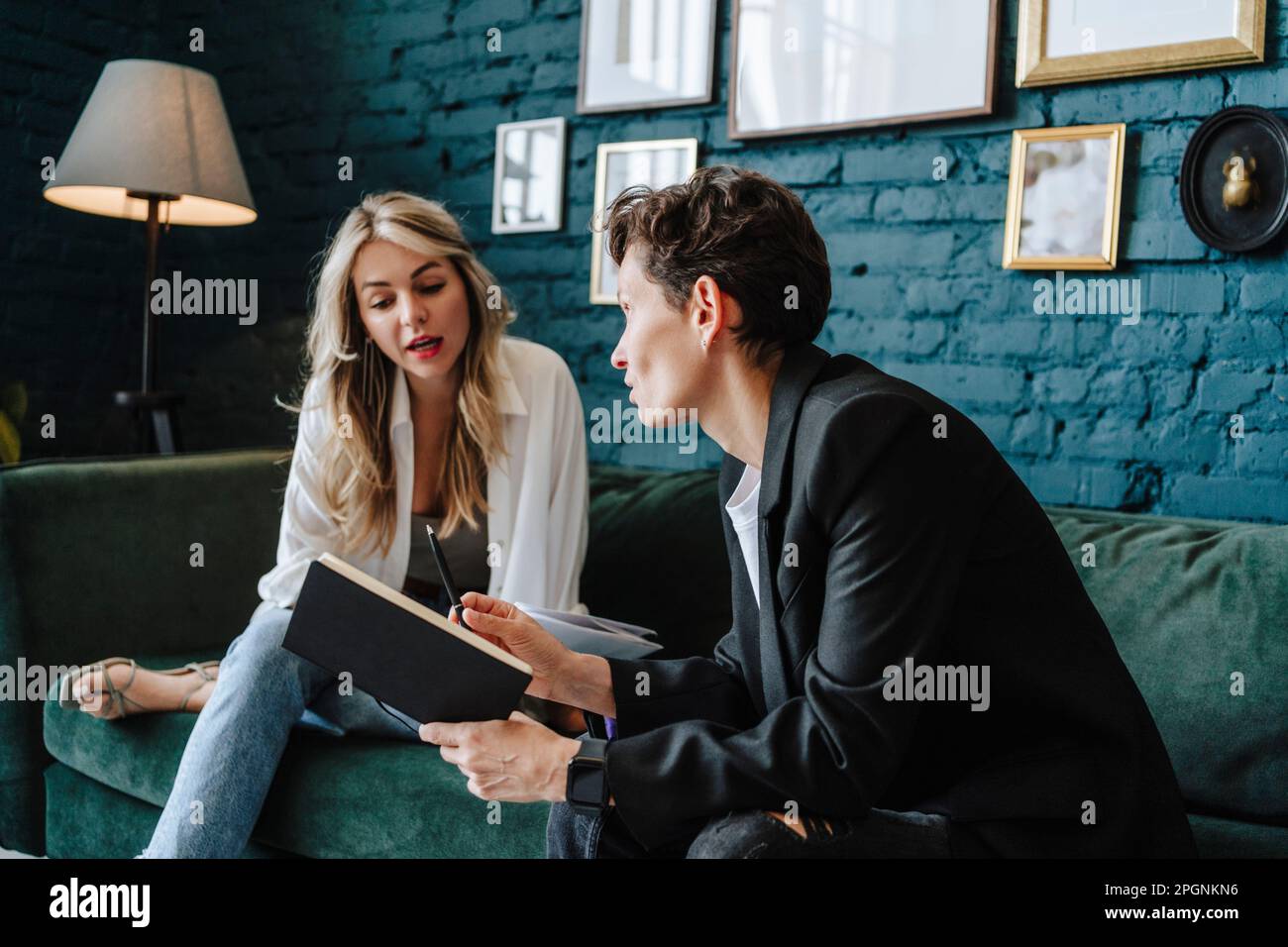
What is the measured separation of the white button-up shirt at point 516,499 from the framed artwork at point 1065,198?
0.88 meters

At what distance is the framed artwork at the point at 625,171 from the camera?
2543mm

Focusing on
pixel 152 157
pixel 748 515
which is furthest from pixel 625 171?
pixel 748 515

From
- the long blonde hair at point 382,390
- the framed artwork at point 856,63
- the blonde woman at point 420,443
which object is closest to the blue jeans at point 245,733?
the blonde woman at point 420,443

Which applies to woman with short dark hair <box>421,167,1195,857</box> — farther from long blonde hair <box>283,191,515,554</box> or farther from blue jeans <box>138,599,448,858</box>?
long blonde hair <box>283,191,515,554</box>

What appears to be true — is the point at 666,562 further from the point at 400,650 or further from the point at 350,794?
the point at 400,650

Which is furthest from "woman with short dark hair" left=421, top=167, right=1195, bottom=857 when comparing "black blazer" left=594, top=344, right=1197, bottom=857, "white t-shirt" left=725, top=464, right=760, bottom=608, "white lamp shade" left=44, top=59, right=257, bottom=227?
"white lamp shade" left=44, top=59, right=257, bottom=227

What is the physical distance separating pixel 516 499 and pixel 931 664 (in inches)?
44.7

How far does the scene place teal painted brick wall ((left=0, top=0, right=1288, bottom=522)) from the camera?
195 cm

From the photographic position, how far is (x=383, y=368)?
6.93 feet

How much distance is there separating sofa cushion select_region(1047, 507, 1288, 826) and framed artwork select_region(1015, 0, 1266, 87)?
32.0 inches

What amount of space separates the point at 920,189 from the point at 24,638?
6.08 ft

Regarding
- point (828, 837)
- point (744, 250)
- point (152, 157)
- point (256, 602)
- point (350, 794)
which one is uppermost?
point (152, 157)

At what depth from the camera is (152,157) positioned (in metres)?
2.66
